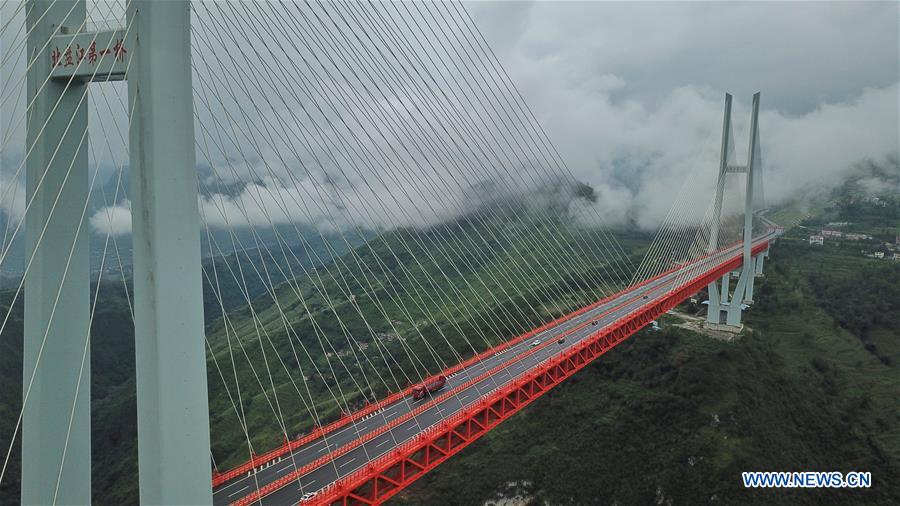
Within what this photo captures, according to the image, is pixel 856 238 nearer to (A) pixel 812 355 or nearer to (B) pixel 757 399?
(A) pixel 812 355

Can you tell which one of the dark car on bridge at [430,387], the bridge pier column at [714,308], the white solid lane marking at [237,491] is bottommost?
the white solid lane marking at [237,491]

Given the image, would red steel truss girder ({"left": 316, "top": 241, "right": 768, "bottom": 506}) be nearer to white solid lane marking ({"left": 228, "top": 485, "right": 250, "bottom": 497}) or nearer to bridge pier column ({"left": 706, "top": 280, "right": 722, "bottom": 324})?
white solid lane marking ({"left": 228, "top": 485, "right": 250, "bottom": 497})

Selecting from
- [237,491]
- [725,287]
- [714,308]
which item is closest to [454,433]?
[237,491]

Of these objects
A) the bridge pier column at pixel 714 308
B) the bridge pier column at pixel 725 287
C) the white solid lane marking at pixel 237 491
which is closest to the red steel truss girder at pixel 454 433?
the white solid lane marking at pixel 237 491

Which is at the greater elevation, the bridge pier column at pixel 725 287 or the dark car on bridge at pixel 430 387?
the bridge pier column at pixel 725 287

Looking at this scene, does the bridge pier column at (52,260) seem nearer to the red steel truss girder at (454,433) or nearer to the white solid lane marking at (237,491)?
the red steel truss girder at (454,433)

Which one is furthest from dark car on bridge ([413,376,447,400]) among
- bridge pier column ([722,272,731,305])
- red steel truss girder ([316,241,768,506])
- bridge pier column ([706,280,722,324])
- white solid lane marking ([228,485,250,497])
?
bridge pier column ([722,272,731,305])

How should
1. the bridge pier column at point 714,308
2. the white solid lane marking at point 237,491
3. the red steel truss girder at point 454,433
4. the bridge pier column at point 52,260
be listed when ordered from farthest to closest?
the bridge pier column at point 714,308
the white solid lane marking at point 237,491
the red steel truss girder at point 454,433
the bridge pier column at point 52,260
